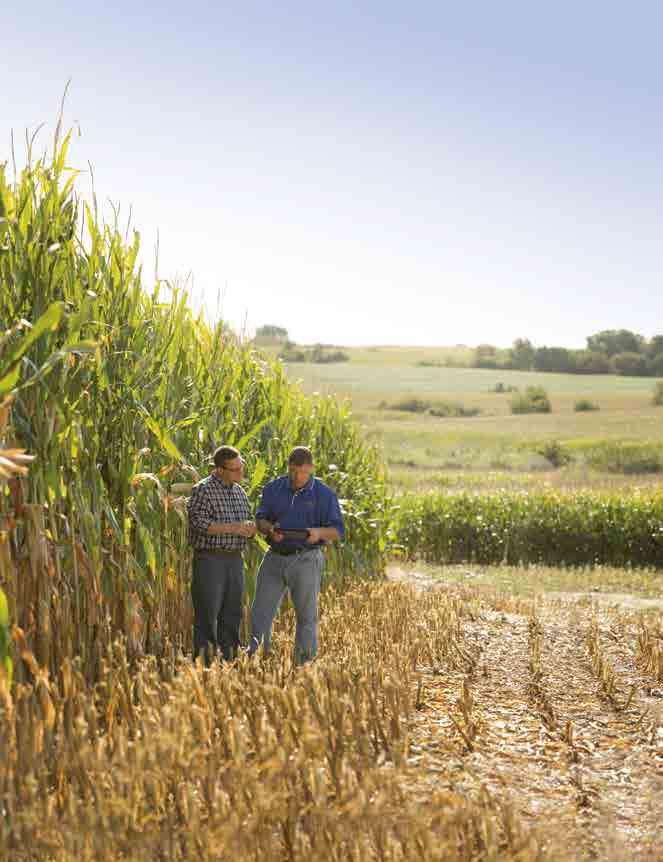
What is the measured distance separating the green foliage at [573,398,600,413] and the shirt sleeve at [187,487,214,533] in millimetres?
66157

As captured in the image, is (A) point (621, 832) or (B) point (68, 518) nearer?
(A) point (621, 832)

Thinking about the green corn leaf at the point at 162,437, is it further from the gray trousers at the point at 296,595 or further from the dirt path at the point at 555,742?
the dirt path at the point at 555,742

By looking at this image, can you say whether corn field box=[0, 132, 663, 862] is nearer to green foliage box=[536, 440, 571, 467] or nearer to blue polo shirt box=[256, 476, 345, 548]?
blue polo shirt box=[256, 476, 345, 548]

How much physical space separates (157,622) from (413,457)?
44.7 meters

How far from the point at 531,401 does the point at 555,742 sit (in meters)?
71.6

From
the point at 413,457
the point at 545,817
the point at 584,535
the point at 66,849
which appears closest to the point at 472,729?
the point at 545,817

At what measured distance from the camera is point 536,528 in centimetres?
2345

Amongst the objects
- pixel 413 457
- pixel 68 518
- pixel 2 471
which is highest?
pixel 2 471

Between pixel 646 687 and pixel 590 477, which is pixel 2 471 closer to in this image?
pixel 646 687

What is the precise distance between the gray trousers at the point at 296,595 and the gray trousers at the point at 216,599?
161 millimetres

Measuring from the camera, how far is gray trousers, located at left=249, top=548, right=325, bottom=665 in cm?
685

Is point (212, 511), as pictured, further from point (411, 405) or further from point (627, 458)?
point (411, 405)

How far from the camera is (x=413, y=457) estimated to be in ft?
167

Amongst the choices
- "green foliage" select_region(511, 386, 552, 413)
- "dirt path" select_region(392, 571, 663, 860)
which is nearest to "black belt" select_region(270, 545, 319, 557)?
"dirt path" select_region(392, 571, 663, 860)
